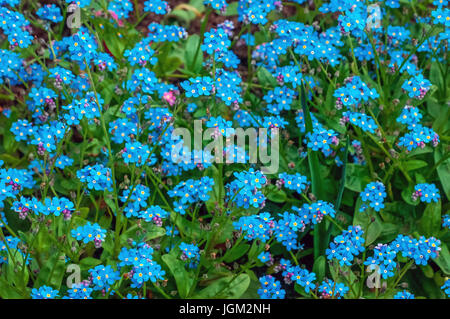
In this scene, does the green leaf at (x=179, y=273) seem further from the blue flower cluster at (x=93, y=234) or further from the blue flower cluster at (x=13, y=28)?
the blue flower cluster at (x=13, y=28)

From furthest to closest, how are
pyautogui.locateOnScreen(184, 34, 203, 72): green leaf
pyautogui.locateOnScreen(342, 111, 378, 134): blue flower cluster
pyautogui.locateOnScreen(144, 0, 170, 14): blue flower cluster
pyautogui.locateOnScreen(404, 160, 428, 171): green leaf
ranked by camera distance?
1. pyautogui.locateOnScreen(184, 34, 203, 72): green leaf
2. pyautogui.locateOnScreen(144, 0, 170, 14): blue flower cluster
3. pyautogui.locateOnScreen(404, 160, 428, 171): green leaf
4. pyautogui.locateOnScreen(342, 111, 378, 134): blue flower cluster

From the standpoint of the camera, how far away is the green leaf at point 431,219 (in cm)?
480

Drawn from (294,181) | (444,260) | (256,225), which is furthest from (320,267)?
(444,260)

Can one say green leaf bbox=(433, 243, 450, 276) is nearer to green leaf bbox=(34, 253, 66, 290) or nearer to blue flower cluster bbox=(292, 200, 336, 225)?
blue flower cluster bbox=(292, 200, 336, 225)

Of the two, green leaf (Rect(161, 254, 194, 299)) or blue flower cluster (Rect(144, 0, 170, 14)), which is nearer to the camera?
green leaf (Rect(161, 254, 194, 299))

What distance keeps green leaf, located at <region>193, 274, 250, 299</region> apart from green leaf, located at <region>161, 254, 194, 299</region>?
10 centimetres

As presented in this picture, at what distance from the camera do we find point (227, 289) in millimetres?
4559

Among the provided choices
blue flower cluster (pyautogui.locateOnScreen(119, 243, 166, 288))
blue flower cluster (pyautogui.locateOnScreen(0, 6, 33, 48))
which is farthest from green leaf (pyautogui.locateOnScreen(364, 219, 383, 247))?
blue flower cluster (pyautogui.locateOnScreen(0, 6, 33, 48))

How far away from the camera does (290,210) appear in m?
5.04

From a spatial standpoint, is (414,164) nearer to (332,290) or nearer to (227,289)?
(332,290)

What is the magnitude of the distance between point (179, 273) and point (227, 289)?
0.36 m

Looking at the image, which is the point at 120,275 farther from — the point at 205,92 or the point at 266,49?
the point at 266,49

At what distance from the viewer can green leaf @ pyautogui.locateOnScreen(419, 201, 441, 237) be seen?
15.8 feet
